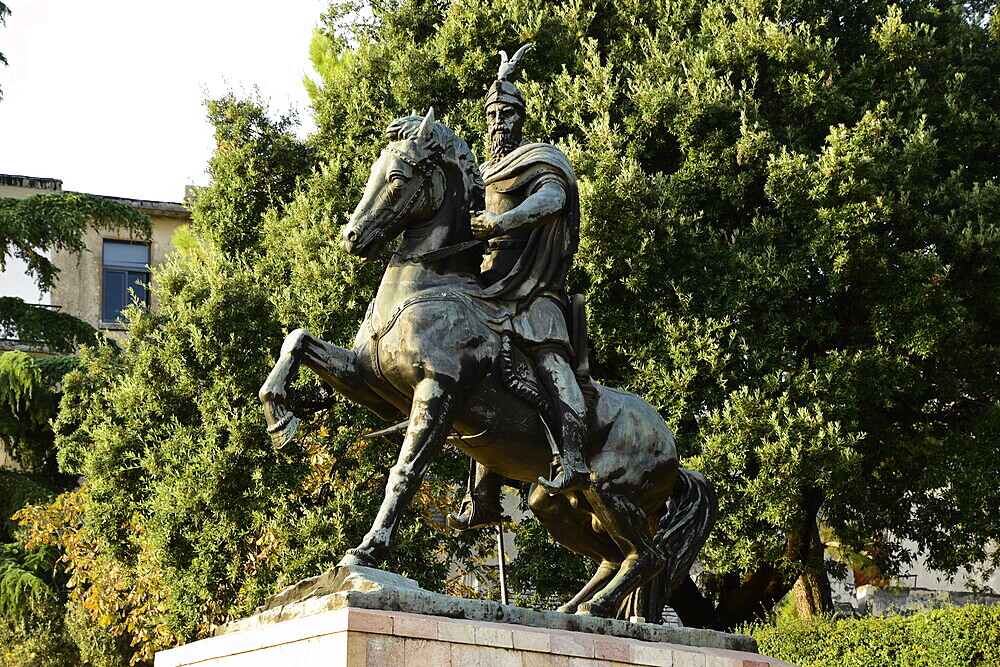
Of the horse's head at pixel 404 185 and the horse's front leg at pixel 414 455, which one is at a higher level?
the horse's head at pixel 404 185

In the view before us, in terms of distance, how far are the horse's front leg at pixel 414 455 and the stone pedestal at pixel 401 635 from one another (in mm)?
283

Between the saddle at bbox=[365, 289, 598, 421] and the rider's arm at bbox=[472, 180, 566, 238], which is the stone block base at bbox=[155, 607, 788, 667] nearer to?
the saddle at bbox=[365, 289, 598, 421]

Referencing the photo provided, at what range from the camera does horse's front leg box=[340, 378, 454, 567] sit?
7.17m

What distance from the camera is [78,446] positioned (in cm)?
1989

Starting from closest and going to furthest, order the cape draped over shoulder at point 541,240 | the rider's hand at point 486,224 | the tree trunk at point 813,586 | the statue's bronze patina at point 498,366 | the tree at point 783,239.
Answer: the statue's bronze patina at point 498,366
the rider's hand at point 486,224
the cape draped over shoulder at point 541,240
the tree at point 783,239
the tree trunk at point 813,586

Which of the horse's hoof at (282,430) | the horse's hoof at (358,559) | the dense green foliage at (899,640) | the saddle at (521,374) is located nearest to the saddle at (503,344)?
the saddle at (521,374)

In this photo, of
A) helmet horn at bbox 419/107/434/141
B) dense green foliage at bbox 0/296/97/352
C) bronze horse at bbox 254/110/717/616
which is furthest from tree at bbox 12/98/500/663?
helmet horn at bbox 419/107/434/141

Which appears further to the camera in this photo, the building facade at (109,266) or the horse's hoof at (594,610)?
the building facade at (109,266)

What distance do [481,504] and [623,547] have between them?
1051mm

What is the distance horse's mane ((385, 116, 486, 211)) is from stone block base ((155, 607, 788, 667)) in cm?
279

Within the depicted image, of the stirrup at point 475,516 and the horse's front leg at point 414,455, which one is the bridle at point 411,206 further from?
the stirrup at point 475,516

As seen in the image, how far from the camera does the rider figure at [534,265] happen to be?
803cm

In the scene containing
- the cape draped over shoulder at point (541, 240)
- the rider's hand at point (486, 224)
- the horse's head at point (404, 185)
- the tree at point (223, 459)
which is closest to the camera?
the horse's head at point (404, 185)

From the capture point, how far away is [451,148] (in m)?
8.04
